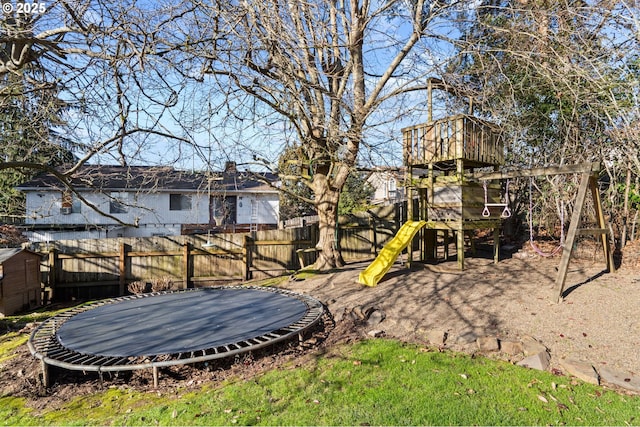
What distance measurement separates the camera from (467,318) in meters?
4.41

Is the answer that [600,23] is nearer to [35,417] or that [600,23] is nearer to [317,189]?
[317,189]

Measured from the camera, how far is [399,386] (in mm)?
3188

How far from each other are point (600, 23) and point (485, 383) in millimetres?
5834

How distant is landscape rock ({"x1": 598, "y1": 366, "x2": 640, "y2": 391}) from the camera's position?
3.05 meters

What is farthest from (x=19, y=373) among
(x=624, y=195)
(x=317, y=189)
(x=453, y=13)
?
(x=624, y=195)

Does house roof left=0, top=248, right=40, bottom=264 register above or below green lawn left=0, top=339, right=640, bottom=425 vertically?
above

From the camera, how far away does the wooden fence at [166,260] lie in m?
8.24

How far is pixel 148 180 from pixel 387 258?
14.8ft

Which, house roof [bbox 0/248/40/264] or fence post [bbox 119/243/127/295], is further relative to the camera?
fence post [bbox 119/243/127/295]

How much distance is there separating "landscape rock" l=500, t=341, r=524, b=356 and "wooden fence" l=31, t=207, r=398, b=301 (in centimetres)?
528

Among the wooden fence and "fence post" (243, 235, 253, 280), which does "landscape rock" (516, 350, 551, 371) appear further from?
"fence post" (243, 235, 253, 280)

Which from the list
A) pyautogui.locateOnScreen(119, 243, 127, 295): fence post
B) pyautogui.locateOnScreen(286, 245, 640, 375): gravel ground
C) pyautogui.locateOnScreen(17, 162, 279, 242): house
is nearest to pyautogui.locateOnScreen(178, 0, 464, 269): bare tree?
pyautogui.locateOnScreen(286, 245, 640, 375): gravel ground

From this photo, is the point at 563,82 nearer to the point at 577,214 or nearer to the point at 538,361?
the point at 577,214

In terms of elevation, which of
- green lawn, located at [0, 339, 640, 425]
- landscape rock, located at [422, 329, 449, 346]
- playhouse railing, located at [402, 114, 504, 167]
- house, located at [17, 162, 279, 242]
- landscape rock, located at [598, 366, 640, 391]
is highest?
playhouse railing, located at [402, 114, 504, 167]
